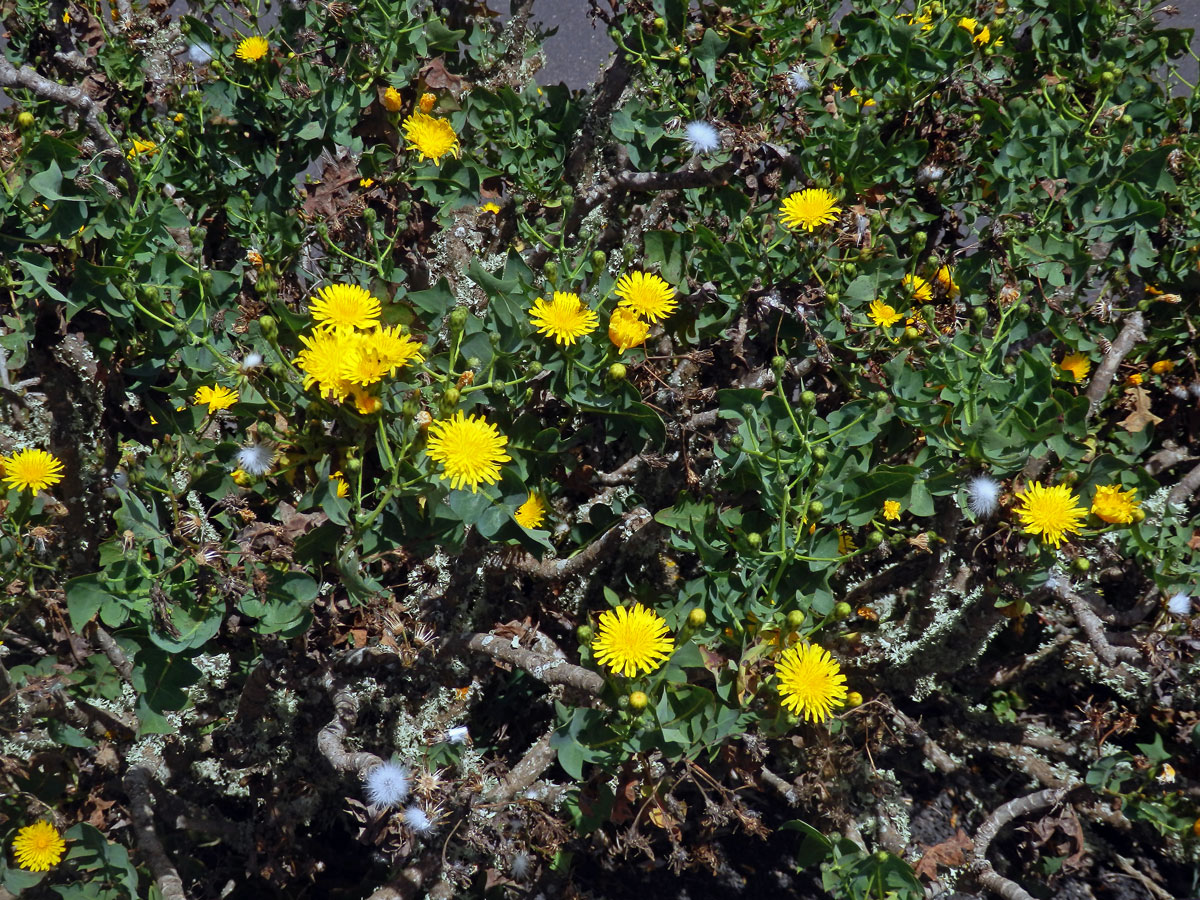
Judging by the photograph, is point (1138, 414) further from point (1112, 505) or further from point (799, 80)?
point (799, 80)

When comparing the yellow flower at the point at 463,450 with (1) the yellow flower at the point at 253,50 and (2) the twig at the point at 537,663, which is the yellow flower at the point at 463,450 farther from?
(1) the yellow flower at the point at 253,50

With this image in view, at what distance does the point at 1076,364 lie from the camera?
85.0 inches

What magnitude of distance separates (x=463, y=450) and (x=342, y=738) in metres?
0.77

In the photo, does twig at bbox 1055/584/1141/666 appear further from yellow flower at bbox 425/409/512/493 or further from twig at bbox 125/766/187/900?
twig at bbox 125/766/187/900

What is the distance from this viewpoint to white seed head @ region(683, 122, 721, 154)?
191 centimetres

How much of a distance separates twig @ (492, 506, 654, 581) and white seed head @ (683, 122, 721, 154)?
0.78m

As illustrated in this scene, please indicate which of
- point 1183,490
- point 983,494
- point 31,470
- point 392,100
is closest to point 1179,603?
point 1183,490

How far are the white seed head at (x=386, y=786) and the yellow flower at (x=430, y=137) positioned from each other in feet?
4.12

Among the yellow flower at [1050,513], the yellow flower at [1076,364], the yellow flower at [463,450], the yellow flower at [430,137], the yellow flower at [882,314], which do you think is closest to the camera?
the yellow flower at [463,450]

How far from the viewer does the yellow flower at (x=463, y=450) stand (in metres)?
1.43

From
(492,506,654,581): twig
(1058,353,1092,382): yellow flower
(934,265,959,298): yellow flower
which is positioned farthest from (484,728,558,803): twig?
(1058,353,1092,382): yellow flower

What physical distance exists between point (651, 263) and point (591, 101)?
684mm

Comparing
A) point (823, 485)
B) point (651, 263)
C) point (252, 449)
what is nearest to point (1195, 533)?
point (823, 485)

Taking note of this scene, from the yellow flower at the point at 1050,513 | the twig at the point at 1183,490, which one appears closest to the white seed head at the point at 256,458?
the yellow flower at the point at 1050,513
